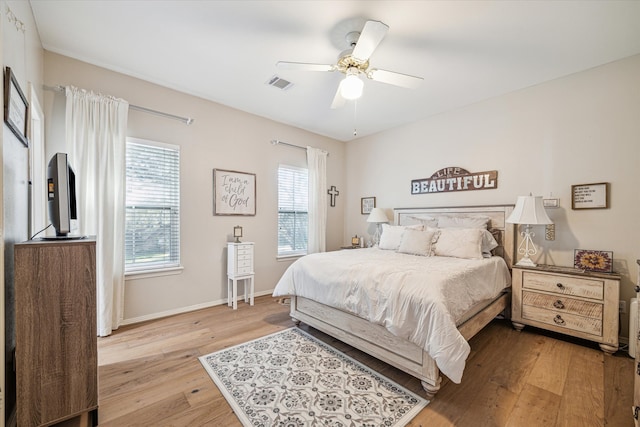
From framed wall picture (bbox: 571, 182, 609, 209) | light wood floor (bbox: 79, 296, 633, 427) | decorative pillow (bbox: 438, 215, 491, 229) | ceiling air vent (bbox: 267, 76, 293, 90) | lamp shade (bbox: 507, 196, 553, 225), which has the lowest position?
light wood floor (bbox: 79, 296, 633, 427)

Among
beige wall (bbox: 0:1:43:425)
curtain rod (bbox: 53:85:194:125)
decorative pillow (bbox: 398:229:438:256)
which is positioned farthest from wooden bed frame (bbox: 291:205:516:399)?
curtain rod (bbox: 53:85:194:125)

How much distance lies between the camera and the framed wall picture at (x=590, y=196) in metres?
2.65

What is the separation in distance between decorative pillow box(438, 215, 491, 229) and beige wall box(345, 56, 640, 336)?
0.87 feet

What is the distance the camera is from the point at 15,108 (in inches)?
61.9

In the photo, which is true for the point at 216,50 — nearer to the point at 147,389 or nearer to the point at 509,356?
the point at 147,389

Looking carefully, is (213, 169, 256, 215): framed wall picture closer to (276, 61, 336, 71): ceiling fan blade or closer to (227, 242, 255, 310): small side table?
(227, 242, 255, 310): small side table

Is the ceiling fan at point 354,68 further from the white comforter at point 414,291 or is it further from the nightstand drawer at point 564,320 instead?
the nightstand drawer at point 564,320

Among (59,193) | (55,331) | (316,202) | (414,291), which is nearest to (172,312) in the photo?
(55,331)

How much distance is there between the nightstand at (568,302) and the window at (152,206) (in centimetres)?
406

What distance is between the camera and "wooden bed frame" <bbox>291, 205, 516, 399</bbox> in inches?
72.9

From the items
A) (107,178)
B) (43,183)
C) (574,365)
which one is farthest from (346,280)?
(43,183)

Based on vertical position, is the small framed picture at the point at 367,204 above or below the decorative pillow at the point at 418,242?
above

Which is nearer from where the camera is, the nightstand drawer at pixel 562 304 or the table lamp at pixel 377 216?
the nightstand drawer at pixel 562 304

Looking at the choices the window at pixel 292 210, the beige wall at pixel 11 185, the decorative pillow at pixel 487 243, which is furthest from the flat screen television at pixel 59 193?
the decorative pillow at pixel 487 243
